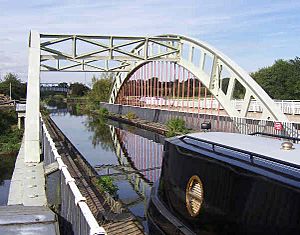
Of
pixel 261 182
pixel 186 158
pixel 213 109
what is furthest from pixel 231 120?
pixel 261 182

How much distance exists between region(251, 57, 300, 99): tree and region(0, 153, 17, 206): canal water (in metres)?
36.5

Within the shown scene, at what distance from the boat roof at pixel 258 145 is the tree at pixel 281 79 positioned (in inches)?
1872

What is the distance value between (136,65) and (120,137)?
7523 millimetres

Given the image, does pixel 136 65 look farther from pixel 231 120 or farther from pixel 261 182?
pixel 261 182

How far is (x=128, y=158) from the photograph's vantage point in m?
21.2

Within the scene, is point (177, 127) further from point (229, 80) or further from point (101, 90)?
point (101, 90)

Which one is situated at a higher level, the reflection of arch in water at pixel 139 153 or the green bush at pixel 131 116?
the green bush at pixel 131 116

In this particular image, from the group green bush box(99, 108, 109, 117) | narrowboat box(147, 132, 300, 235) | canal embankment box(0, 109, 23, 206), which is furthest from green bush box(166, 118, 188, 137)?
green bush box(99, 108, 109, 117)

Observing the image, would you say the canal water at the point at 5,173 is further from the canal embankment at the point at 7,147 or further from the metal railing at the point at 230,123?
the metal railing at the point at 230,123

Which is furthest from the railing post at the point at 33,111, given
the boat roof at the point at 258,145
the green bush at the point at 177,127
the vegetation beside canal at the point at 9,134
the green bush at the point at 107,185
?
the vegetation beside canal at the point at 9,134

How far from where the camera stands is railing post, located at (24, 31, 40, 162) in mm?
13125

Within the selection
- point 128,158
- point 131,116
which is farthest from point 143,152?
point 131,116

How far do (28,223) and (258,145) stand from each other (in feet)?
8.23

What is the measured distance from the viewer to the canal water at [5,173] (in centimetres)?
1479
